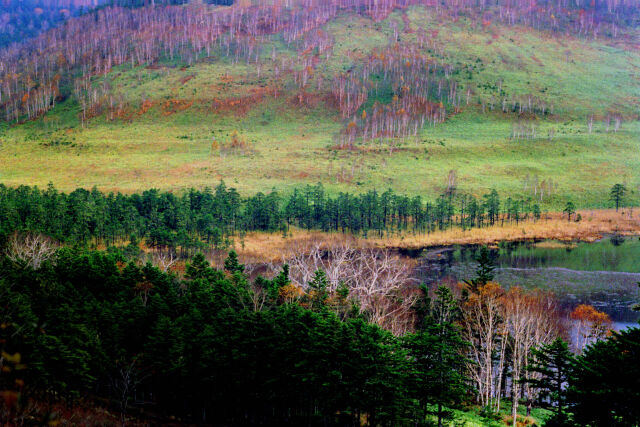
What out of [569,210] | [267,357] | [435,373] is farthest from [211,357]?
[569,210]

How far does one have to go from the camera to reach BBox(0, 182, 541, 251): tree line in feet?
266

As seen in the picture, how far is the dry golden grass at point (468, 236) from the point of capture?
90812 mm

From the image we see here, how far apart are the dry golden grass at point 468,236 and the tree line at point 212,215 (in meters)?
3.70

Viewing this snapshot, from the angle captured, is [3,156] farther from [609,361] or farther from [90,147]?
[609,361]

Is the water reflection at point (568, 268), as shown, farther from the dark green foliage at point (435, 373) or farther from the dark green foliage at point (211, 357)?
the dark green foliage at point (211, 357)

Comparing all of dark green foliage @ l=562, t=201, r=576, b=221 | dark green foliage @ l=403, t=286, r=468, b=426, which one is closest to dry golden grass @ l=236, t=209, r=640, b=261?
dark green foliage @ l=562, t=201, r=576, b=221

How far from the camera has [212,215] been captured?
97562 mm

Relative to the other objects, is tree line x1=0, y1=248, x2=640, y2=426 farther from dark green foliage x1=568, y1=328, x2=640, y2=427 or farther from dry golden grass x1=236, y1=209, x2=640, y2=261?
dry golden grass x1=236, y1=209, x2=640, y2=261

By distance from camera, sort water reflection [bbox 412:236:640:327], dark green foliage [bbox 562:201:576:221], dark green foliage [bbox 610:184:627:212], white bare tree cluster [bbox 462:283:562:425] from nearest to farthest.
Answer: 1. white bare tree cluster [bbox 462:283:562:425]
2. water reflection [bbox 412:236:640:327]
3. dark green foliage [bbox 562:201:576:221]
4. dark green foliage [bbox 610:184:627:212]

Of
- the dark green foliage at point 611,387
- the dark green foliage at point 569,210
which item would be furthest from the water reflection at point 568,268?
the dark green foliage at point 611,387

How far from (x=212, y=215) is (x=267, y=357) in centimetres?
6732

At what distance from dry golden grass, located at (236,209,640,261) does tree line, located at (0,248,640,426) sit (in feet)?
139

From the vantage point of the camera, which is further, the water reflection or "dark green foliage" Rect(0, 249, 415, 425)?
the water reflection

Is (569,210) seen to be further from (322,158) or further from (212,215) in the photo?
(212,215)
